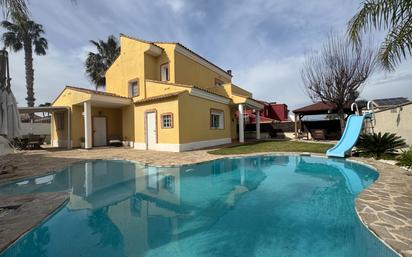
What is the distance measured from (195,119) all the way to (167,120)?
7.08 ft

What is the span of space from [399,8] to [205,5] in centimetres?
1066

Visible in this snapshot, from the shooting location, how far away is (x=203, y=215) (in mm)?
5281

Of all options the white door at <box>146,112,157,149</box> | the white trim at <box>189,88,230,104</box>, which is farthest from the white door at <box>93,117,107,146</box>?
the white trim at <box>189,88,230,104</box>

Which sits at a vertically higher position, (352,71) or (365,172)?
(352,71)

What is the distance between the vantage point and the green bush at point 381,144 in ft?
39.5

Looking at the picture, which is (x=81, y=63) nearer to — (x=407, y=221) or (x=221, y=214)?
(x=221, y=214)

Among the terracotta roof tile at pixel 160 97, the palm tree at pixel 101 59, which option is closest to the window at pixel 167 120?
the terracotta roof tile at pixel 160 97

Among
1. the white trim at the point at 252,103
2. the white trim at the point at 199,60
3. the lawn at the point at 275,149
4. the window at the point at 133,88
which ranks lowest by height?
the lawn at the point at 275,149

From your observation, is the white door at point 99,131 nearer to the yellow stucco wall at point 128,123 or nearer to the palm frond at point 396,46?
the yellow stucco wall at point 128,123

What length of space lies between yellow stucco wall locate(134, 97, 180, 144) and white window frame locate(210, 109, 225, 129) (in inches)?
172

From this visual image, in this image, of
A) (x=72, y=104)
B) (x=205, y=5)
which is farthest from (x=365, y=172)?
(x=72, y=104)

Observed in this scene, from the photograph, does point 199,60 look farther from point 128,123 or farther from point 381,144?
point 381,144

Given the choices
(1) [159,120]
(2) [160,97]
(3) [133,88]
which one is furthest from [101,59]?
(1) [159,120]

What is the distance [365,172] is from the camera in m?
9.41
